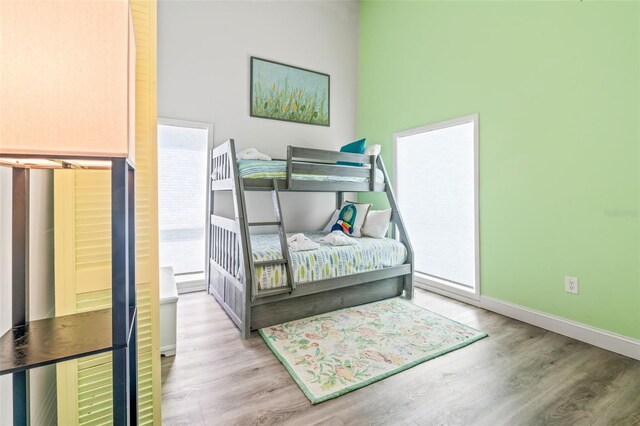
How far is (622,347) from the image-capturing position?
2.05 meters

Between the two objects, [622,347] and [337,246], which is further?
[337,246]

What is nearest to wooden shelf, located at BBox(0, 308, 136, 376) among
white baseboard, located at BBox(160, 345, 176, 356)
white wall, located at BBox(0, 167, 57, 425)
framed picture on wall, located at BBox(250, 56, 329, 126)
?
white wall, located at BBox(0, 167, 57, 425)

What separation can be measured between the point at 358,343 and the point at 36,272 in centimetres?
183

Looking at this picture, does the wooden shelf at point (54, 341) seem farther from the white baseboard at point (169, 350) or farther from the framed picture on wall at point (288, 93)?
the framed picture on wall at point (288, 93)

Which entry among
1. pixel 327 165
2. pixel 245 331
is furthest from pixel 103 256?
pixel 327 165

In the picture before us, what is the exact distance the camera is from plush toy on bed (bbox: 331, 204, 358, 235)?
11.3 feet

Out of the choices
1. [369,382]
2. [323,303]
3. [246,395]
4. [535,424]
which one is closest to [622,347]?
[535,424]

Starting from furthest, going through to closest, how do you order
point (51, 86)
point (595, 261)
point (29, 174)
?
1. point (595, 261)
2. point (29, 174)
3. point (51, 86)

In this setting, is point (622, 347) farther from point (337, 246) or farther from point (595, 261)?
point (337, 246)

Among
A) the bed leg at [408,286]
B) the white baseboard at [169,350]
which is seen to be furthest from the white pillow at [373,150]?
the white baseboard at [169,350]

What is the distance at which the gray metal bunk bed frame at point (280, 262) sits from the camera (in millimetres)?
2346

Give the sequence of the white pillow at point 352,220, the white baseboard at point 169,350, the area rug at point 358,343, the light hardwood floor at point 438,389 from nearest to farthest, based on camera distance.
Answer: the light hardwood floor at point 438,389, the area rug at point 358,343, the white baseboard at point 169,350, the white pillow at point 352,220

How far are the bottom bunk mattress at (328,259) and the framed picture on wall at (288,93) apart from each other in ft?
5.59

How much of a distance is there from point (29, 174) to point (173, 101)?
2633mm
